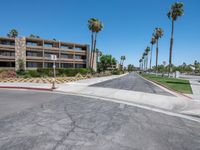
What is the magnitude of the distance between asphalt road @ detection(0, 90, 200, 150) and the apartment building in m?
43.8

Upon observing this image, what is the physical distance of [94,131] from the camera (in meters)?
5.38

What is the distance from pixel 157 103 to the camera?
1027 centimetres

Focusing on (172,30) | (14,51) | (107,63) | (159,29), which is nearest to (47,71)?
(14,51)

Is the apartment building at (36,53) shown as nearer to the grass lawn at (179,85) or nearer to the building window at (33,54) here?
the building window at (33,54)

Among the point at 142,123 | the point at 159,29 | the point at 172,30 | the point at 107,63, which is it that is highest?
the point at 159,29

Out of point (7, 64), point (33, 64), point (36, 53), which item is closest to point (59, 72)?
point (33, 64)

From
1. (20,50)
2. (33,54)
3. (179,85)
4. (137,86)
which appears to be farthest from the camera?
(33,54)

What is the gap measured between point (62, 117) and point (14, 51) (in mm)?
46061

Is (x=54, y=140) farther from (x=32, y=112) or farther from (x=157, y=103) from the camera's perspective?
(x=157, y=103)

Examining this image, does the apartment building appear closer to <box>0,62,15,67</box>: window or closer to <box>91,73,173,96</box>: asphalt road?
<box>0,62,15,67</box>: window

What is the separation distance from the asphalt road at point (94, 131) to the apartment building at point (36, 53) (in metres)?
43.8

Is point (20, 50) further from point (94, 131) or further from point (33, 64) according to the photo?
point (94, 131)

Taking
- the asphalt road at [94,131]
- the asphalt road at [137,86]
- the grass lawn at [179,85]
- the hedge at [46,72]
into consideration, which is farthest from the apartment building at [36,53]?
the asphalt road at [94,131]

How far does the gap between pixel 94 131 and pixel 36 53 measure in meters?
48.9
